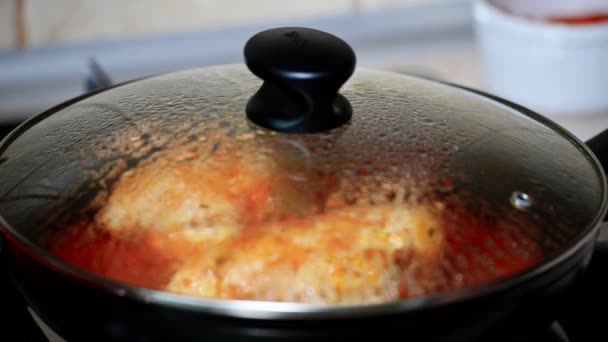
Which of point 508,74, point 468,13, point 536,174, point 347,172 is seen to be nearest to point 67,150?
point 347,172

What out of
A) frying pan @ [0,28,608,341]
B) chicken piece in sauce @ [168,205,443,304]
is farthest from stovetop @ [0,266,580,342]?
chicken piece in sauce @ [168,205,443,304]

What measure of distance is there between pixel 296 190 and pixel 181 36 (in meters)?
1.34

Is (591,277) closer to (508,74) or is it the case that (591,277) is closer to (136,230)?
(136,230)

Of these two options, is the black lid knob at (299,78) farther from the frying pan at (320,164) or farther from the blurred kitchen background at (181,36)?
the blurred kitchen background at (181,36)

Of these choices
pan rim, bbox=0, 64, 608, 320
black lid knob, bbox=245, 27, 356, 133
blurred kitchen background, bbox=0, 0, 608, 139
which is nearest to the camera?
pan rim, bbox=0, 64, 608, 320

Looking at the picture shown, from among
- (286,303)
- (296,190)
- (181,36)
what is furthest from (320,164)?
(181,36)

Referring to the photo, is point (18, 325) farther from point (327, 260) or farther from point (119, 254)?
point (327, 260)

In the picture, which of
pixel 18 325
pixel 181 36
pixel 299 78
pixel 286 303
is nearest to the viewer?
pixel 286 303

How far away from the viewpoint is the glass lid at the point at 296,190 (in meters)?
0.43

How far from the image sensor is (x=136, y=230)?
1.50 ft

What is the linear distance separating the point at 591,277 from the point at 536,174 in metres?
0.12

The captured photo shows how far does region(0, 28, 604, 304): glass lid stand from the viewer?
43 centimetres

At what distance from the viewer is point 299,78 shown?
48cm

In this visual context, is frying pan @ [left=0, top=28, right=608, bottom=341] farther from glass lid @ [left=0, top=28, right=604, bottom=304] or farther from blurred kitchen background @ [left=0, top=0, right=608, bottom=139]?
Result: blurred kitchen background @ [left=0, top=0, right=608, bottom=139]
